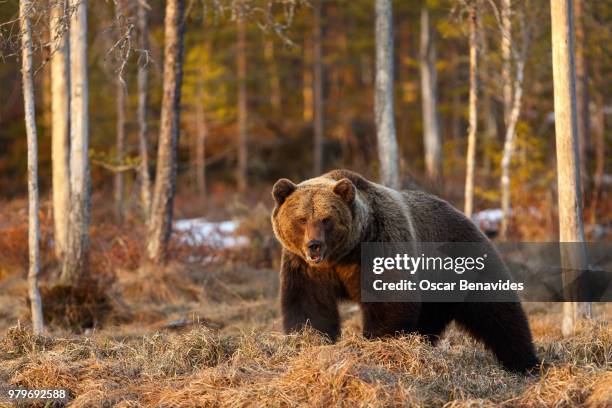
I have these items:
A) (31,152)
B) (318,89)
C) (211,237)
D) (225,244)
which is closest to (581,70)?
(225,244)

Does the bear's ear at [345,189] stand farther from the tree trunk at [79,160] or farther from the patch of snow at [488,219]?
the patch of snow at [488,219]

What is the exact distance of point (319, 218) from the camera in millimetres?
6539

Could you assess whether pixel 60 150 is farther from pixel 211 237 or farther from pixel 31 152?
pixel 211 237

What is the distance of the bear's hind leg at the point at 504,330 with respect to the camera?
708cm

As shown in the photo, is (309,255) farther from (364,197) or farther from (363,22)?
(363,22)

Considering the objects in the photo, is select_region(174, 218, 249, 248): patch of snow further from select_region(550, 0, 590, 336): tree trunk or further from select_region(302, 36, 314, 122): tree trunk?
select_region(302, 36, 314, 122): tree trunk

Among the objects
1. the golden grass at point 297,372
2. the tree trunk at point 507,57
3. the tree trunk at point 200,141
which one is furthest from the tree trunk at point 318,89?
the golden grass at point 297,372

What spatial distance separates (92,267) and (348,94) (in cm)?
2978

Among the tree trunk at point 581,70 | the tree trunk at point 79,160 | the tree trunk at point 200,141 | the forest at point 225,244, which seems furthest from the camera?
the tree trunk at point 200,141

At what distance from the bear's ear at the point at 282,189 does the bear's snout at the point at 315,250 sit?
58cm

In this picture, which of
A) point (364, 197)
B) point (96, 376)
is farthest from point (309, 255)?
point (96, 376)

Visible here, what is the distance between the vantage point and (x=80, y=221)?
11.2 metres

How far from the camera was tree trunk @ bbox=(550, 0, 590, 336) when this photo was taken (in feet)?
29.5

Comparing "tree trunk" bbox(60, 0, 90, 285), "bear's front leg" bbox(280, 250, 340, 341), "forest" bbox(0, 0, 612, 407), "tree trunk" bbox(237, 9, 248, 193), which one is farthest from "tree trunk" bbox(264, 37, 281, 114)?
"bear's front leg" bbox(280, 250, 340, 341)
